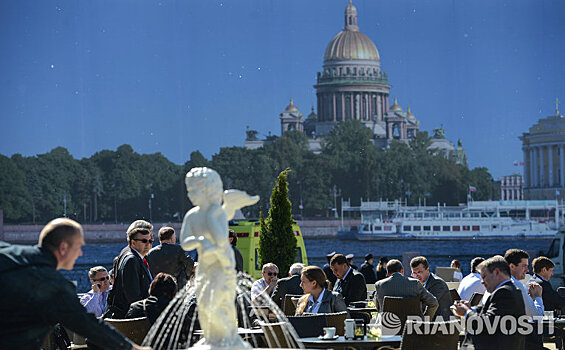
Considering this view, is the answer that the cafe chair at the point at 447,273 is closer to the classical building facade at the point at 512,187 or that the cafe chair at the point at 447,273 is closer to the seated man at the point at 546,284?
the seated man at the point at 546,284

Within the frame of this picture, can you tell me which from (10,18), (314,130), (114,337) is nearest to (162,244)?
(114,337)

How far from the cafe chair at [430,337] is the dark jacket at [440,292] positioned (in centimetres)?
226

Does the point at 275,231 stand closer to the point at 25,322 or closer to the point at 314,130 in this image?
the point at 25,322

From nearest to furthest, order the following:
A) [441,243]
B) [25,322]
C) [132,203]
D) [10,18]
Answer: [25,322]
[441,243]
[132,203]
[10,18]

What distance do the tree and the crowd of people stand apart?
1.90 metres

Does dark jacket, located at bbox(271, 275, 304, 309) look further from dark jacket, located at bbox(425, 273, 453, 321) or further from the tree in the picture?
the tree

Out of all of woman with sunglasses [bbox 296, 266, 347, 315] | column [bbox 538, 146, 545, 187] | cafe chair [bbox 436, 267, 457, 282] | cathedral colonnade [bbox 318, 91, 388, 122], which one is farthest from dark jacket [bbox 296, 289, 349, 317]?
cathedral colonnade [bbox 318, 91, 388, 122]

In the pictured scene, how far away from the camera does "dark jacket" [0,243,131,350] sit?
361 cm

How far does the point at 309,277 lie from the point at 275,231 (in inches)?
254

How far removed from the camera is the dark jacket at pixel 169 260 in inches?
294

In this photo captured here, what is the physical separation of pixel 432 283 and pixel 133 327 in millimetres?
2816

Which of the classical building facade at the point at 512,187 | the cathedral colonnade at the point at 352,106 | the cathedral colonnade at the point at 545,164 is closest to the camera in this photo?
the cathedral colonnade at the point at 545,164

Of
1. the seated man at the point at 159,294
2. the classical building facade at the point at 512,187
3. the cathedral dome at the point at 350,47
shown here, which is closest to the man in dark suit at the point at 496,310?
the seated man at the point at 159,294

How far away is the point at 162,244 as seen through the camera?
24.8 ft
